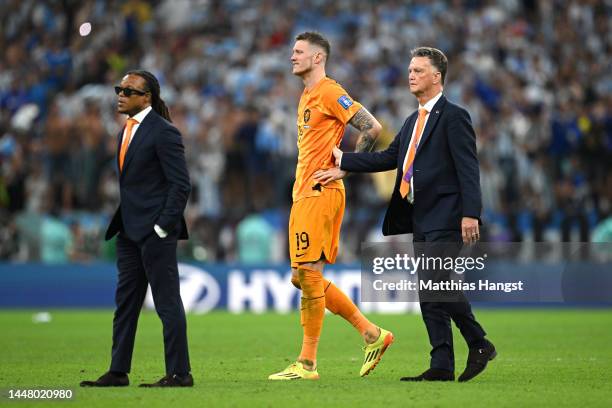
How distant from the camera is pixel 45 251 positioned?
21219 mm

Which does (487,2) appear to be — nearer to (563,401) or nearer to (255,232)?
(255,232)

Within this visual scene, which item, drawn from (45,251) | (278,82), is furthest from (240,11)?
(45,251)

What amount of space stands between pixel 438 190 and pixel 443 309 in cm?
93

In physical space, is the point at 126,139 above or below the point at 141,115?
below

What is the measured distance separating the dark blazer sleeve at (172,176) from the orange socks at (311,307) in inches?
54.8

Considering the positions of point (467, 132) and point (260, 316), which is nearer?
point (467, 132)

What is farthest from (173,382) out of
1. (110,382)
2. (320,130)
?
(320,130)

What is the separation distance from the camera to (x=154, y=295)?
28.8 feet

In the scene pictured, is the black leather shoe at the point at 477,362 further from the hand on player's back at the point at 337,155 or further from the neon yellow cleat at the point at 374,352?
the hand on player's back at the point at 337,155

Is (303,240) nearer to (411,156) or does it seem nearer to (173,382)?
(411,156)

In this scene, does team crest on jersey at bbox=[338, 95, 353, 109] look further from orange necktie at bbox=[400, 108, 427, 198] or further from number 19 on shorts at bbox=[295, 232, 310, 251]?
number 19 on shorts at bbox=[295, 232, 310, 251]

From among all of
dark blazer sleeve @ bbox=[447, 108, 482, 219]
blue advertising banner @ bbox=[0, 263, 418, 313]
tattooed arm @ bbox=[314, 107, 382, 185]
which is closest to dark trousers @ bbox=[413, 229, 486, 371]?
dark blazer sleeve @ bbox=[447, 108, 482, 219]

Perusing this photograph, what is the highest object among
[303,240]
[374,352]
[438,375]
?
[303,240]

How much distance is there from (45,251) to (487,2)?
11.7m
